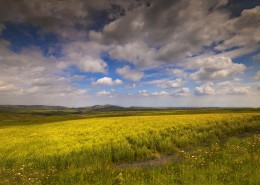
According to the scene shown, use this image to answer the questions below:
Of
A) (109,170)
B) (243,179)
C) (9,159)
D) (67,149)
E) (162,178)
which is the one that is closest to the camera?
(243,179)

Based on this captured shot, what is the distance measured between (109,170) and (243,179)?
5951mm

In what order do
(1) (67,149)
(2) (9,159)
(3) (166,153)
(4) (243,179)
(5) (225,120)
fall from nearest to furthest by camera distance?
(4) (243,179), (2) (9,159), (1) (67,149), (3) (166,153), (5) (225,120)

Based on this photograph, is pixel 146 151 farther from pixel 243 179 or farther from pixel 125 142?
pixel 243 179

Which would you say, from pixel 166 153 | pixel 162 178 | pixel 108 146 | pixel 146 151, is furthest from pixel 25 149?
pixel 162 178

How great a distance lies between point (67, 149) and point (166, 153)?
32.3 ft

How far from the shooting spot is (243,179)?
7.77 metres

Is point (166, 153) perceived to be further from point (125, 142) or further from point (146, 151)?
point (125, 142)

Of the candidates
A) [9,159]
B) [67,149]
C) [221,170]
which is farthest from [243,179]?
[9,159]

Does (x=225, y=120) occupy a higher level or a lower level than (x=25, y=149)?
higher

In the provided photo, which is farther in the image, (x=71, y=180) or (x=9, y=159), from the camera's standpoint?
(x=9, y=159)

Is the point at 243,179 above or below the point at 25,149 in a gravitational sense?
above

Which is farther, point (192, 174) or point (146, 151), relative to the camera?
point (146, 151)

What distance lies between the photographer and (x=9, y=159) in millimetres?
18609

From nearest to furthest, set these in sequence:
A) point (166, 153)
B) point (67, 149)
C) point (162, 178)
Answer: point (162, 178)
point (67, 149)
point (166, 153)
